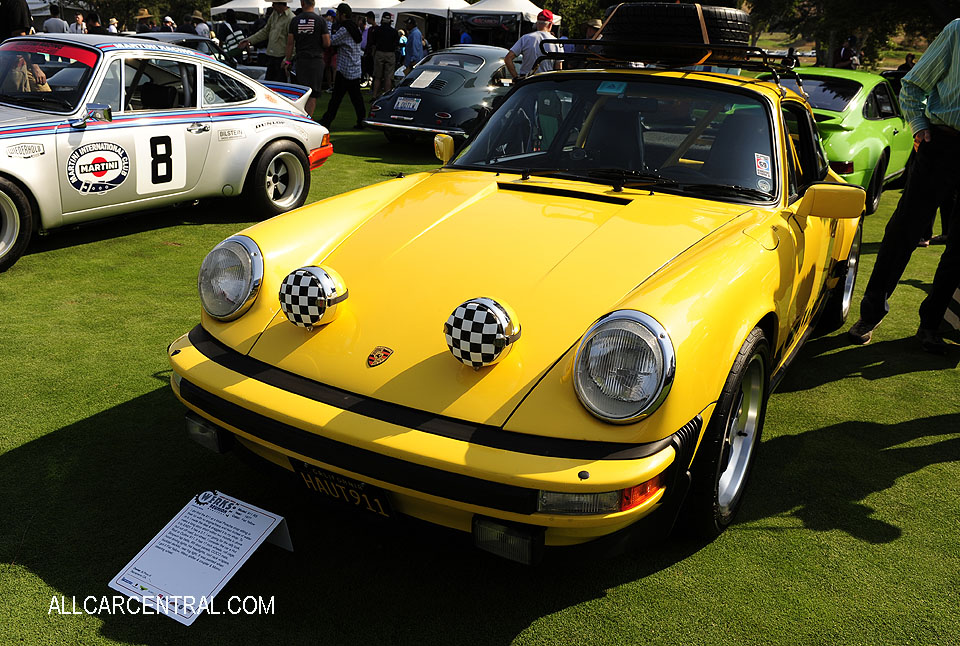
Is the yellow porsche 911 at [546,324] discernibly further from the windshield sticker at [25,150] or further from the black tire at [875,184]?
the black tire at [875,184]

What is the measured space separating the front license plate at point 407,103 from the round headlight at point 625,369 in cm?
836

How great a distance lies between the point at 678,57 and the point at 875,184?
4639mm

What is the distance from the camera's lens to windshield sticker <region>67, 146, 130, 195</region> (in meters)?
5.20

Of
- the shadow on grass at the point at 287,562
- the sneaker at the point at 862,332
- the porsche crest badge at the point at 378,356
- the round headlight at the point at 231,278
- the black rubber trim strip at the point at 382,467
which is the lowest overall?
the shadow on grass at the point at 287,562

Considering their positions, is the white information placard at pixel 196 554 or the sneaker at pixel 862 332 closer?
the white information placard at pixel 196 554

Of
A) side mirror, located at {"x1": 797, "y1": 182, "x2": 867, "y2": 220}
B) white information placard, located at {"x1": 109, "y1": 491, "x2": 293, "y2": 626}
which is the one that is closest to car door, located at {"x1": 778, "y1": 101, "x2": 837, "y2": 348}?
side mirror, located at {"x1": 797, "y1": 182, "x2": 867, "y2": 220}

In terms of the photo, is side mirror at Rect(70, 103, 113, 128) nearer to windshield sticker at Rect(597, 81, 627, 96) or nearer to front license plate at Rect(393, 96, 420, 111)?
windshield sticker at Rect(597, 81, 627, 96)

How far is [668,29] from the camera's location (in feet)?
12.8

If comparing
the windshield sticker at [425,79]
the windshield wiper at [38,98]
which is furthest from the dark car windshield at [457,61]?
the windshield wiper at [38,98]

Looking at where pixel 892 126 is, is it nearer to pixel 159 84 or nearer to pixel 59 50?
pixel 159 84

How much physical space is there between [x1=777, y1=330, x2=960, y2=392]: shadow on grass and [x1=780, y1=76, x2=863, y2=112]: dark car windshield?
3.30 m

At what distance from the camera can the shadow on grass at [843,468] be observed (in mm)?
2881

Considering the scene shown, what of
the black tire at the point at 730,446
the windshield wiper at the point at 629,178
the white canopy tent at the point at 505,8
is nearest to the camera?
the black tire at the point at 730,446

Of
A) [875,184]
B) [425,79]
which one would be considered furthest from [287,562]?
Result: [425,79]
